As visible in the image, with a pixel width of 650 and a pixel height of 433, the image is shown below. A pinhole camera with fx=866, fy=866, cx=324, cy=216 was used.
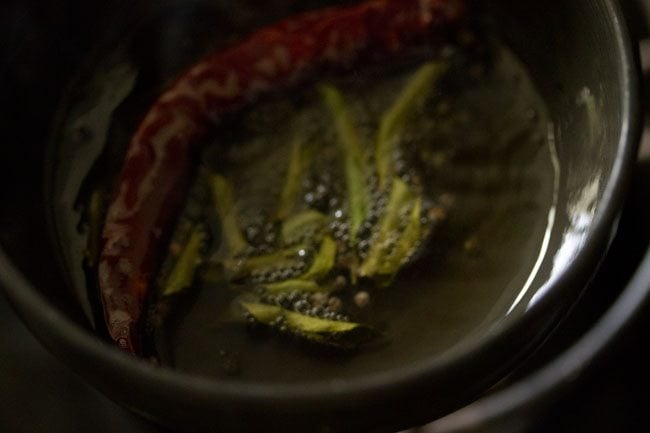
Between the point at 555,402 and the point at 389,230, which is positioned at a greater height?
the point at 389,230

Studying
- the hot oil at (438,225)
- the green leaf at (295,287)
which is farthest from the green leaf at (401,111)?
the green leaf at (295,287)

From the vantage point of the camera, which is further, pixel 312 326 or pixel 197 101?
pixel 197 101

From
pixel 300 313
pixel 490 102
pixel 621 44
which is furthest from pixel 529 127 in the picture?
pixel 300 313

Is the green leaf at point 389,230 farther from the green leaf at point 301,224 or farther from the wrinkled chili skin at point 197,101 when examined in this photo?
the wrinkled chili skin at point 197,101

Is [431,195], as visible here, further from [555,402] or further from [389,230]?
[555,402]

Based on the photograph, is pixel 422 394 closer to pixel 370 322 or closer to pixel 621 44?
pixel 370 322

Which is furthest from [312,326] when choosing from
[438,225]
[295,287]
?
[438,225]
